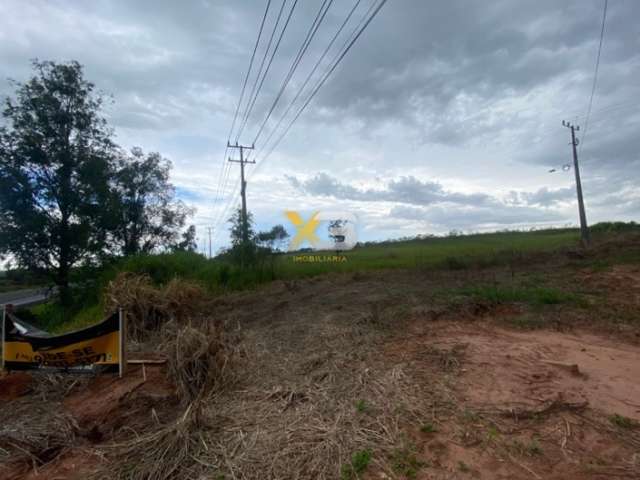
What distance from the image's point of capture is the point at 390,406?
2.60 meters

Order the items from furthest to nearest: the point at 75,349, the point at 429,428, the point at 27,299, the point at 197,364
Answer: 1. the point at 27,299
2. the point at 75,349
3. the point at 197,364
4. the point at 429,428

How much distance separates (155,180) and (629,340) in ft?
77.5

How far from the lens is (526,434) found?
7.32 feet

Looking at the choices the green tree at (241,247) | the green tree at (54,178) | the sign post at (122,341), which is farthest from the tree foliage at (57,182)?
the sign post at (122,341)

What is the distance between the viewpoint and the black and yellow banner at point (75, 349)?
378cm

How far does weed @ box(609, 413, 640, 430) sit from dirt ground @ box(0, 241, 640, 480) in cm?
1

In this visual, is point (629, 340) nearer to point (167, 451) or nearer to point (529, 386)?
point (529, 386)

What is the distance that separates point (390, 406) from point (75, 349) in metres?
3.56

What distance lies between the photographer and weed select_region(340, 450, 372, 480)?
6.36 ft

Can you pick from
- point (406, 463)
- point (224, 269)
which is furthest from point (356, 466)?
point (224, 269)

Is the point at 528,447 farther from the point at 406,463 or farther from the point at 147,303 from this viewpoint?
the point at 147,303

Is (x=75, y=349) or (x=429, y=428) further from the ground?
(x=75, y=349)

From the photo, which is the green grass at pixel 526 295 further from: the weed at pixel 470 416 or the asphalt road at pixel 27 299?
the asphalt road at pixel 27 299

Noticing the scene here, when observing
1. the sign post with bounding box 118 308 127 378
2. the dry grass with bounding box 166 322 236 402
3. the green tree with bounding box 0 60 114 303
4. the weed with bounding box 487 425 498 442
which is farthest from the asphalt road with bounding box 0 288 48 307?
the weed with bounding box 487 425 498 442
